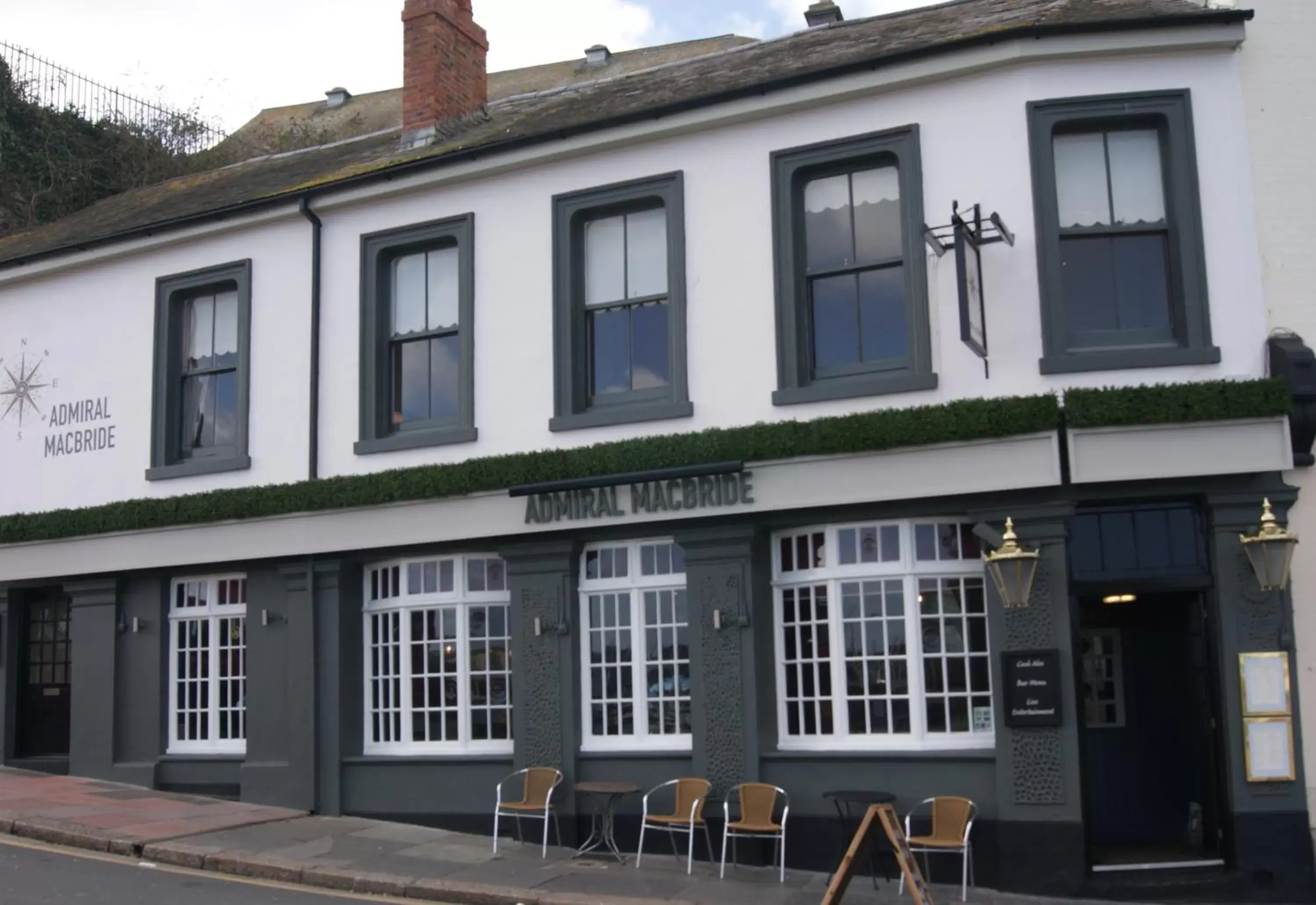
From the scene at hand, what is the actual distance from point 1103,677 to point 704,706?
392 centimetres

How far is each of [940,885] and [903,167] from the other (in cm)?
610

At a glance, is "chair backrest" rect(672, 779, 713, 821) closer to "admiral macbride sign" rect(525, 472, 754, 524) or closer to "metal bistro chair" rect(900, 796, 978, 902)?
"metal bistro chair" rect(900, 796, 978, 902)

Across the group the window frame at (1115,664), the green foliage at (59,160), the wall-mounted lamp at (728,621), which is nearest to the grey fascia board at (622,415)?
the wall-mounted lamp at (728,621)

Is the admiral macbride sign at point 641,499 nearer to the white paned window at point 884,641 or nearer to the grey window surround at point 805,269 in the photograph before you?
the white paned window at point 884,641

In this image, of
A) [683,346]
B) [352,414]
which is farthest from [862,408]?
[352,414]

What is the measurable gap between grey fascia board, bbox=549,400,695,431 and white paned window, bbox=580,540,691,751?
1.16m

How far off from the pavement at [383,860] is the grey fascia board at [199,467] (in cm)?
354

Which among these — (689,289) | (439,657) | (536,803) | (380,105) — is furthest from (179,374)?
(380,105)

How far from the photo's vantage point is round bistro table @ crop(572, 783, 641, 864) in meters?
11.7

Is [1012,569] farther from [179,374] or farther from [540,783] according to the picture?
[179,374]

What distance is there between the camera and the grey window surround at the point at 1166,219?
35.6ft

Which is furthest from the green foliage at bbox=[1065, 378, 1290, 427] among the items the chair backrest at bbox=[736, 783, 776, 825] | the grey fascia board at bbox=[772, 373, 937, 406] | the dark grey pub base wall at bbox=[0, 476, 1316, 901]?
the chair backrest at bbox=[736, 783, 776, 825]

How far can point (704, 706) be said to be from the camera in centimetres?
1198

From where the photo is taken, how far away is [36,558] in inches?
630
